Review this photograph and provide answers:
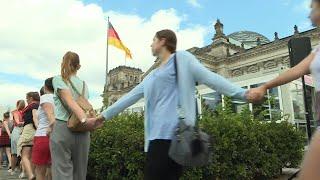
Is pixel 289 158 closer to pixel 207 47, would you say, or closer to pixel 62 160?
pixel 62 160

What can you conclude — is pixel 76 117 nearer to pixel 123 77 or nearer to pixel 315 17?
pixel 315 17

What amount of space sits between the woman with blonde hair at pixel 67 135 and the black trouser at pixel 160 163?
1411 millimetres

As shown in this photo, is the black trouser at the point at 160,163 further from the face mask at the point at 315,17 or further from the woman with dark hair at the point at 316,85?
the face mask at the point at 315,17

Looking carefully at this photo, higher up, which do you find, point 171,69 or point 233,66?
point 233,66

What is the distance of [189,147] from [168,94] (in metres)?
0.57

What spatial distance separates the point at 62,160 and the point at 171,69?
1.93m

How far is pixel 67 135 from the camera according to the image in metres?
4.89

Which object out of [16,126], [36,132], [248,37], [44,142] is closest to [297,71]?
[44,142]

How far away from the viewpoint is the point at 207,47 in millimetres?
82812

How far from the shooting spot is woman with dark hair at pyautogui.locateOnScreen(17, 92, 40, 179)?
25.6ft

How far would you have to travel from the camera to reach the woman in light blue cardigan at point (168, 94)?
3547 mm

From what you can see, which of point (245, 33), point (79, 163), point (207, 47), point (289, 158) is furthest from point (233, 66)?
point (79, 163)

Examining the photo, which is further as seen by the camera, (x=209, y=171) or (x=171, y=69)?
(x=209, y=171)

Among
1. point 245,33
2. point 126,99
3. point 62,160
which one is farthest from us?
point 245,33
